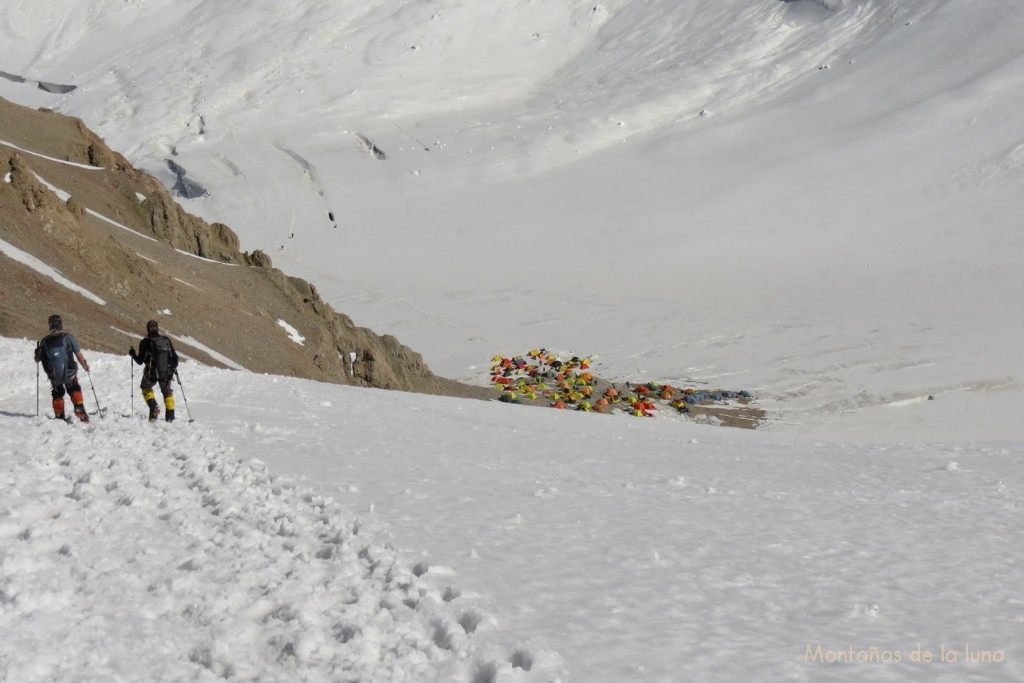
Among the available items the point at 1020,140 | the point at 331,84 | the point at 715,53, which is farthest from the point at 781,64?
the point at 331,84

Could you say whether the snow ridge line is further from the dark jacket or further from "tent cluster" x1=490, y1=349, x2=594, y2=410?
"tent cluster" x1=490, y1=349, x2=594, y2=410

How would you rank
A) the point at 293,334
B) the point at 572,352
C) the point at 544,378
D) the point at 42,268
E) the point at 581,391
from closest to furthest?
the point at 42,268 → the point at 293,334 → the point at 581,391 → the point at 544,378 → the point at 572,352

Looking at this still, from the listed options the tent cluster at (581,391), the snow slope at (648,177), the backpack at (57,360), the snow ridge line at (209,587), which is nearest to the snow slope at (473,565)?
the snow ridge line at (209,587)

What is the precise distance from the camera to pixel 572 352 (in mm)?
83062

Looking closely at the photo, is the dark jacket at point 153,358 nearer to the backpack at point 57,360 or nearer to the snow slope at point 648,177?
the backpack at point 57,360

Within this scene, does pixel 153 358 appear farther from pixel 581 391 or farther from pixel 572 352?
pixel 572 352

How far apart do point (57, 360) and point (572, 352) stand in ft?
226

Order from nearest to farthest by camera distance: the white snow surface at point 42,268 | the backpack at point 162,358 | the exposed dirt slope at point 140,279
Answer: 1. the backpack at point 162,358
2. the exposed dirt slope at point 140,279
3. the white snow surface at point 42,268

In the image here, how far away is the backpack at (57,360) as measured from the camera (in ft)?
50.6

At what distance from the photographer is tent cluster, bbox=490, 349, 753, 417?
60.5 metres

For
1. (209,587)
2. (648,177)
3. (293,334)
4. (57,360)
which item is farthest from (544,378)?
(648,177)

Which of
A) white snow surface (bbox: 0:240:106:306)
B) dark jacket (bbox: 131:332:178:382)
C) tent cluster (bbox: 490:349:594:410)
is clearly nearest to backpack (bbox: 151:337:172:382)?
dark jacket (bbox: 131:332:178:382)

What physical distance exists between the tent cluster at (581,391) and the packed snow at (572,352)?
214 inches

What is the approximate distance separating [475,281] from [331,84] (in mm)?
85768
